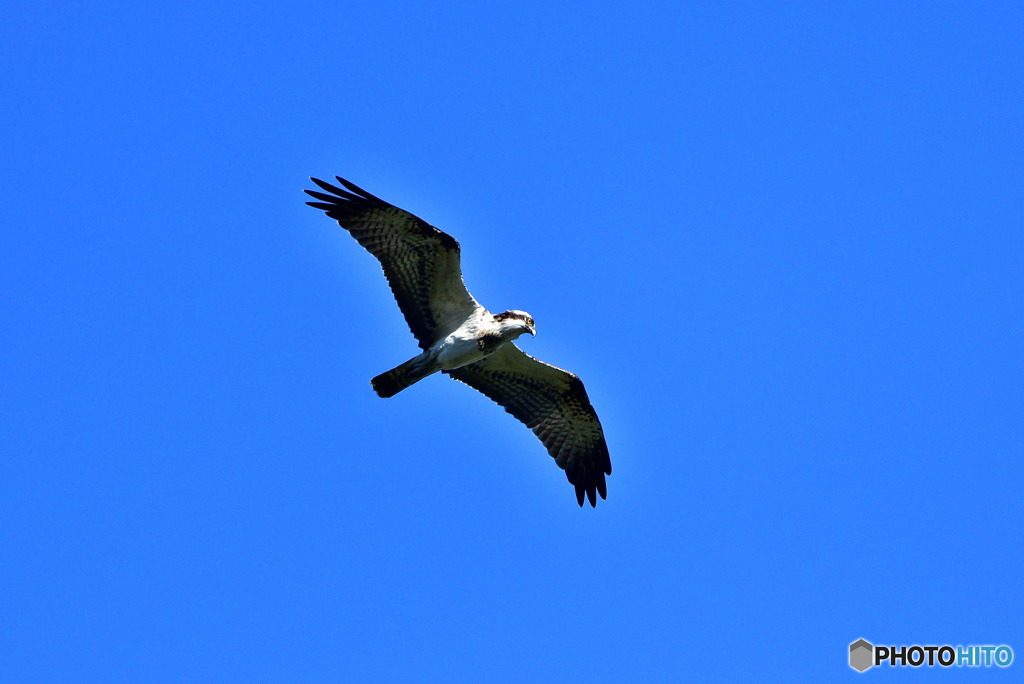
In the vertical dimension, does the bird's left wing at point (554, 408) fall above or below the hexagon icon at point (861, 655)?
above

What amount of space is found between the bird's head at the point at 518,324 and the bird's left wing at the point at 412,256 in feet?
2.02

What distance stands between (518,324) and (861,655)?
23.4 ft

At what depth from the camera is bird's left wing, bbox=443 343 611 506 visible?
1917cm

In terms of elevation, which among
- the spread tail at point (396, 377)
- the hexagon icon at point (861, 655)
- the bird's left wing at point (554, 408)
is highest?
the bird's left wing at point (554, 408)

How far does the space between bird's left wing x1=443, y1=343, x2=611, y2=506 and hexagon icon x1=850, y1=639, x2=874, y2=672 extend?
13.9ft

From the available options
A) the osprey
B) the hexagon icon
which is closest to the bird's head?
the osprey

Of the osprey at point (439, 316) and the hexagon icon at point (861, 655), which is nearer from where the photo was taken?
the osprey at point (439, 316)

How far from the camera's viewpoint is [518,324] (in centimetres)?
1755

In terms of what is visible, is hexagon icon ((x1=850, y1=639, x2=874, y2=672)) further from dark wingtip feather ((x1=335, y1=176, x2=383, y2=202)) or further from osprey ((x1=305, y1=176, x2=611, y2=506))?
dark wingtip feather ((x1=335, y1=176, x2=383, y2=202))

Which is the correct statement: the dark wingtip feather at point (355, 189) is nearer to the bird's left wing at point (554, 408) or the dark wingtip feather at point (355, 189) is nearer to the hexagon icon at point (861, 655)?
the bird's left wing at point (554, 408)

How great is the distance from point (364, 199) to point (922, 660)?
389 inches

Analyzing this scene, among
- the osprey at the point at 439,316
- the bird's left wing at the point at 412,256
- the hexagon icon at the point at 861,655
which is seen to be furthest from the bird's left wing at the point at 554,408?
the hexagon icon at the point at 861,655

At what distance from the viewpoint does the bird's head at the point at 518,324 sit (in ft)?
57.6

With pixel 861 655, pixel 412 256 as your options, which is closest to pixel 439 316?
pixel 412 256
